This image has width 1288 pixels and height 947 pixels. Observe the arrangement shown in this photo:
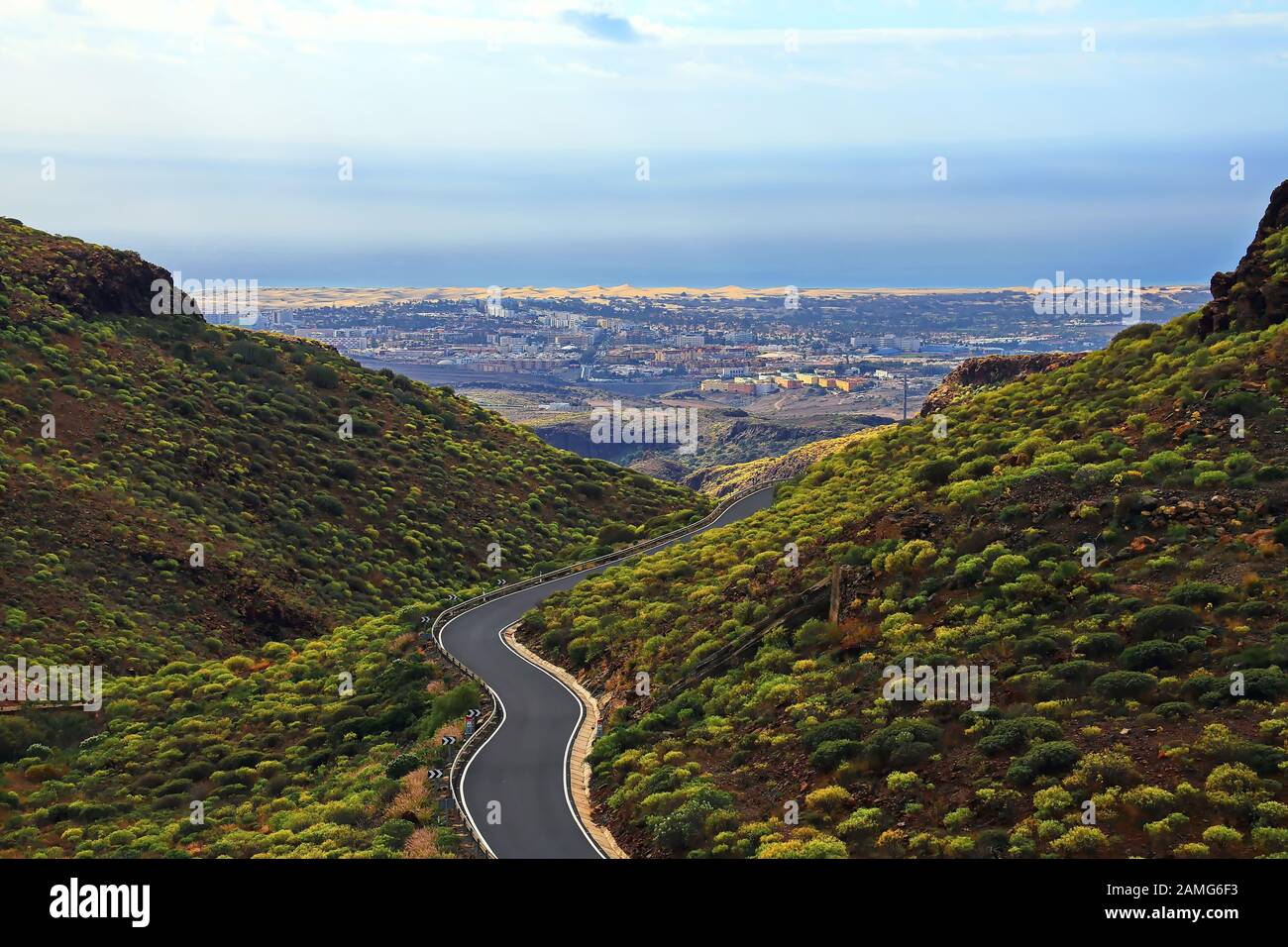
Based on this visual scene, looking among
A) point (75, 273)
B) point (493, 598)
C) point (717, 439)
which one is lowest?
point (493, 598)

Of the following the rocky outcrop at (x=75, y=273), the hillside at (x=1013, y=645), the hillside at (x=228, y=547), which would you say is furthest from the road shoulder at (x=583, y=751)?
the rocky outcrop at (x=75, y=273)

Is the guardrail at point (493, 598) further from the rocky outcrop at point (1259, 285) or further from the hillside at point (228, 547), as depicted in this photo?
the rocky outcrop at point (1259, 285)

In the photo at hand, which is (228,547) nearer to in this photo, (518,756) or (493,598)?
(493,598)

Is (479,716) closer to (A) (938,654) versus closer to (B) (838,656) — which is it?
(B) (838,656)

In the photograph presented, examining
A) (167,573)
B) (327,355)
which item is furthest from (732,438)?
(167,573)

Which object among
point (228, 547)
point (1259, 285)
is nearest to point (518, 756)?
point (1259, 285)
